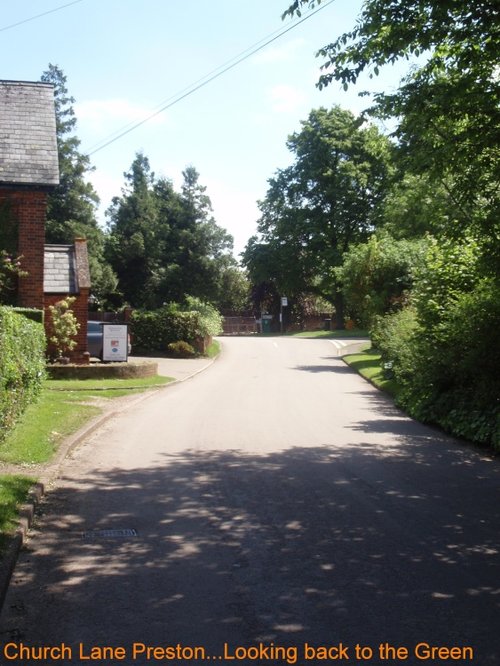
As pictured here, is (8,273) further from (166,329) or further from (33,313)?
(166,329)

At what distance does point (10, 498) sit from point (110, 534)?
4.19 feet

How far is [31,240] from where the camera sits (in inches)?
838

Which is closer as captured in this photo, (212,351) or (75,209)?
(212,351)

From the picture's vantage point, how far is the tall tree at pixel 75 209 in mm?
52469

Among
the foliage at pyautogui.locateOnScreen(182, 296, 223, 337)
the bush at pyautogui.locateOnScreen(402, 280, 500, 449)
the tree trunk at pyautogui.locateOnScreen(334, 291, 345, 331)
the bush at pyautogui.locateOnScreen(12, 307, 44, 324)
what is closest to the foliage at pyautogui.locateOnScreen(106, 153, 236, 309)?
the tree trunk at pyautogui.locateOnScreen(334, 291, 345, 331)

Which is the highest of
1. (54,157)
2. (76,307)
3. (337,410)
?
(54,157)

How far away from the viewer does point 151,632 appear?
4.66m

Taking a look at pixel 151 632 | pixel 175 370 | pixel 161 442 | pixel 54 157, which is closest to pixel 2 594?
pixel 151 632

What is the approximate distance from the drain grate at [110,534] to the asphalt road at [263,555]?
0.02 m

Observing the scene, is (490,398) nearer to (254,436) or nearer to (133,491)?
(254,436)

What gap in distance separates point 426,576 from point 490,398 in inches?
336

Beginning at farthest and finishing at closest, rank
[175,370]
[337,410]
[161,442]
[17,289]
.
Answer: [175,370]
[17,289]
[337,410]
[161,442]

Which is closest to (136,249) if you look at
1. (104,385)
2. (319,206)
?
(319,206)

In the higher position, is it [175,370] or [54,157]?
[54,157]
